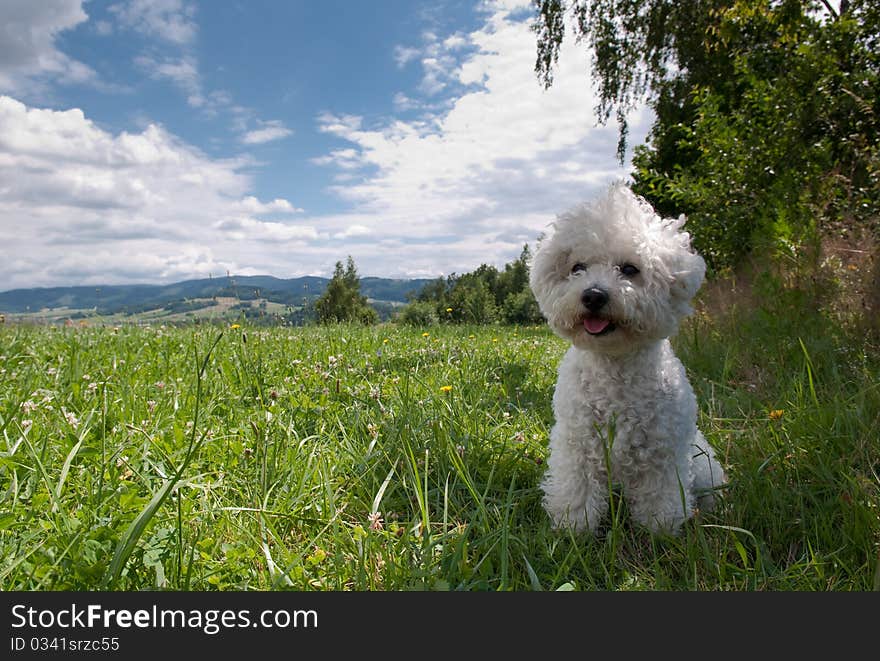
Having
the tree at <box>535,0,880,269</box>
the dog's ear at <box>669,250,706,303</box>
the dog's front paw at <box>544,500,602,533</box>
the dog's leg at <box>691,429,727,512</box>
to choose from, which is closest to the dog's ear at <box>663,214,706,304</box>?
the dog's ear at <box>669,250,706,303</box>

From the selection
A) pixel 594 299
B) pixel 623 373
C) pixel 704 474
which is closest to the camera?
pixel 594 299

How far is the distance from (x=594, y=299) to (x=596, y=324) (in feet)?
0.41

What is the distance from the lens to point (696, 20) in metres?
11.8

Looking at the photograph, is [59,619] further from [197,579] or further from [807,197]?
[807,197]

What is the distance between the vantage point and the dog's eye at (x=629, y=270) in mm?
2619

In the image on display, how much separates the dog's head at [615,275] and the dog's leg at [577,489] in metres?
0.53

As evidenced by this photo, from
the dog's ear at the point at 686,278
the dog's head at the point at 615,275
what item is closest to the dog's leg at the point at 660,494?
the dog's head at the point at 615,275

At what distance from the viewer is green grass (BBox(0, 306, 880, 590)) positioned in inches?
74.2

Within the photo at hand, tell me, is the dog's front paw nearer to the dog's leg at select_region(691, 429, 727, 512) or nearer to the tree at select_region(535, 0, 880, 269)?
the dog's leg at select_region(691, 429, 727, 512)

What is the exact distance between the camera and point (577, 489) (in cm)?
253

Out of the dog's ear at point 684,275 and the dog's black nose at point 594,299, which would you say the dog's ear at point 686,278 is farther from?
the dog's black nose at point 594,299

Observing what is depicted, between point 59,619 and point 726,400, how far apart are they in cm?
415

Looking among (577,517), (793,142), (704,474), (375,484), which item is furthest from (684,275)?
(793,142)

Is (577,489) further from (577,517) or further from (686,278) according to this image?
(686,278)
